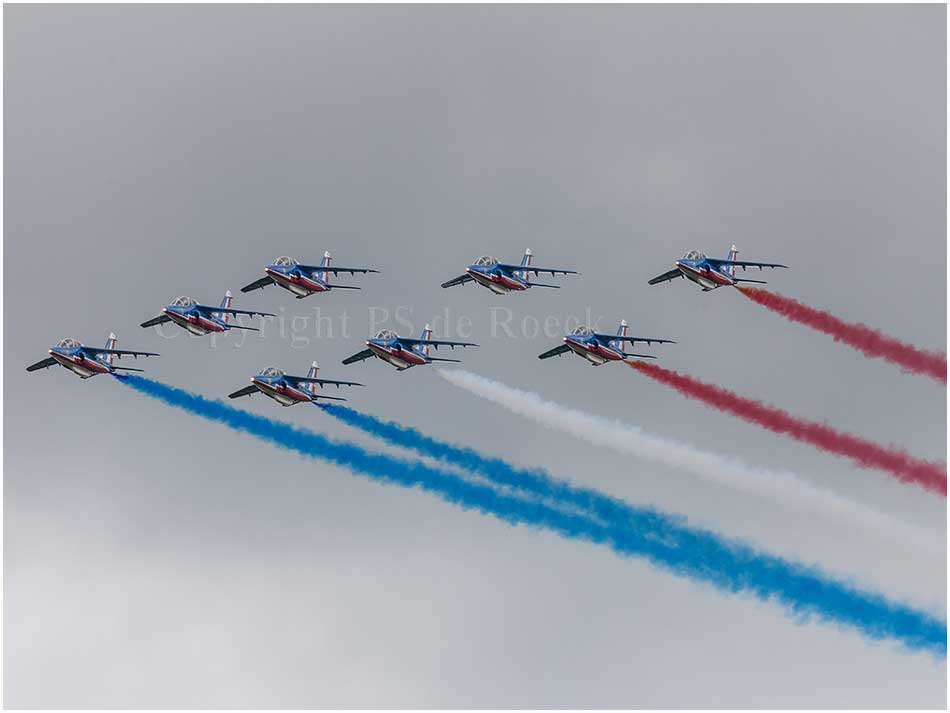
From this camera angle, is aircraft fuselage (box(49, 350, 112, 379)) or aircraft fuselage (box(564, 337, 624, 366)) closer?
aircraft fuselage (box(564, 337, 624, 366))

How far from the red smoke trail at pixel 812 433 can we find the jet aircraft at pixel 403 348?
1182 centimetres

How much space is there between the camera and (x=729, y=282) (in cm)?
10881

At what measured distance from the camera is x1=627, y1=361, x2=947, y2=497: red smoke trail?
10038 centimetres

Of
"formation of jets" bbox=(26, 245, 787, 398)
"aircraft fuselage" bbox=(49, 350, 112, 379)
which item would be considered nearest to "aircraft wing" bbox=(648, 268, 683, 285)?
"formation of jets" bbox=(26, 245, 787, 398)

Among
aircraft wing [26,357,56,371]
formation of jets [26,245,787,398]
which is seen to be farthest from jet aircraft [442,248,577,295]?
aircraft wing [26,357,56,371]

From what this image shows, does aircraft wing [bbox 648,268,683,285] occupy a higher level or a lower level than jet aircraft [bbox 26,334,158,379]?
higher

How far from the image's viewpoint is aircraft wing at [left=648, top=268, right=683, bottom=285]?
364 ft

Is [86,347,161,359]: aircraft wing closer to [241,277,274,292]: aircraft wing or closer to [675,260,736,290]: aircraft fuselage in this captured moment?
[241,277,274,292]: aircraft wing

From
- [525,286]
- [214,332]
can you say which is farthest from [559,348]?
→ [214,332]

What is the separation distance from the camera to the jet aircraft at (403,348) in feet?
353

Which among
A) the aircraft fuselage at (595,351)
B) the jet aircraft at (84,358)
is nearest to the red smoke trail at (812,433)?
the aircraft fuselage at (595,351)

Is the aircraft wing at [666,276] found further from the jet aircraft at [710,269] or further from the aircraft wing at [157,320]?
the aircraft wing at [157,320]

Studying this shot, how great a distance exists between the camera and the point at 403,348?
108 m

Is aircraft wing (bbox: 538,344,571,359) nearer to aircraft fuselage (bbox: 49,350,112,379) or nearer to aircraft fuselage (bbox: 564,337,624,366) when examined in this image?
aircraft fuselage (bbox: 564,337,624,366)
